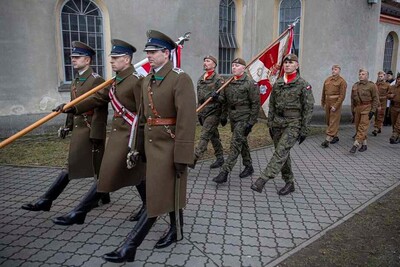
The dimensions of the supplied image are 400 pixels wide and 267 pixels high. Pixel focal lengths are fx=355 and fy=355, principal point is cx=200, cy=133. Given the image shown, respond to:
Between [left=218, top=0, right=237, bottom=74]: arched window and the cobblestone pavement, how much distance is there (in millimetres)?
7326

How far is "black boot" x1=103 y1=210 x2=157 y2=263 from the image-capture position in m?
3.22

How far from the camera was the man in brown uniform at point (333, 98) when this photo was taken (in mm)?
8758

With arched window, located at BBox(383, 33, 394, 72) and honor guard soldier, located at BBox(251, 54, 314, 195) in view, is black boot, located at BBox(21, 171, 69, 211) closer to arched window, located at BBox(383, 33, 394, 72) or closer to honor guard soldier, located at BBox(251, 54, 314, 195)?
honor guard soldier, located at BBox(251, 54, 314, 195)

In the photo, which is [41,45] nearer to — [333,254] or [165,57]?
[165,57]

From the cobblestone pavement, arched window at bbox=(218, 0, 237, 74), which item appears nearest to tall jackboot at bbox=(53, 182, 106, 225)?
the cobblestone pavement

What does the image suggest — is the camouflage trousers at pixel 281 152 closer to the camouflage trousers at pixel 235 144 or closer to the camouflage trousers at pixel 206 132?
the camouflage trousers at pixel 235 144

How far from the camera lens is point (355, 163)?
737 cm

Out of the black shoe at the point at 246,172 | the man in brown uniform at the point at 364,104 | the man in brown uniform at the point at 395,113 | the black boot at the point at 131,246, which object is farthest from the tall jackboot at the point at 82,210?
the man in brown uniform at the point at 395,113

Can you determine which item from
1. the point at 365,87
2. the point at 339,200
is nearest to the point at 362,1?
the point at 365,87

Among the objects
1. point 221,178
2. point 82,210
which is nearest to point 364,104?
point 221,178

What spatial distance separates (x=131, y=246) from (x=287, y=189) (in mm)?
2963

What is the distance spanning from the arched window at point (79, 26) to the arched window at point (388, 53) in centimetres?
1415

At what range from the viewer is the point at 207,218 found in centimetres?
450

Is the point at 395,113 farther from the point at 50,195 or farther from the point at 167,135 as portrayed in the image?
the point at 50,195
